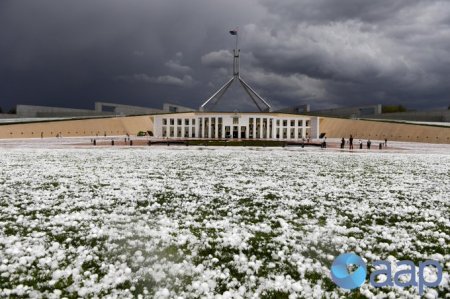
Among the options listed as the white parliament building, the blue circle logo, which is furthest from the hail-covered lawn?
the white parliament building

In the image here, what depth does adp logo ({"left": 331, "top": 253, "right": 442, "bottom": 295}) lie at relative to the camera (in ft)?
18.2

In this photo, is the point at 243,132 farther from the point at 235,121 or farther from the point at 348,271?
the point at 348,271

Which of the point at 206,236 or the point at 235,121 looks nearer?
the point at 206,236

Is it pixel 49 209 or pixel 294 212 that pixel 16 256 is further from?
pixel 294 212

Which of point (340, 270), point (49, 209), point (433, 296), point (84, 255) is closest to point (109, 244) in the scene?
point (84, 255)

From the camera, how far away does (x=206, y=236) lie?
7.79 metres

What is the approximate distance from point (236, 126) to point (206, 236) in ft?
295

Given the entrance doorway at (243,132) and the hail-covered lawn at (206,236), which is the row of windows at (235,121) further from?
the hail-covered lawn at (206,236)

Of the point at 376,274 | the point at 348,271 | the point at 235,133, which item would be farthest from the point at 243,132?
the point at 376,274

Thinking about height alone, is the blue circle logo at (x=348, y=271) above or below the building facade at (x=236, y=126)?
below

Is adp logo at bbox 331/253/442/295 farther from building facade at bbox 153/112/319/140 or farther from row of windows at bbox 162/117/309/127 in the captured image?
row of windows at bbox 162/117/309/127

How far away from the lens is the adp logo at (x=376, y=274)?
5.55 metres

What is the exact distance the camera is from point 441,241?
744cm

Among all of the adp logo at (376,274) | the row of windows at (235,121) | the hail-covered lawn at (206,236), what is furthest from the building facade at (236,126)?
the adp logo at (376,274)
